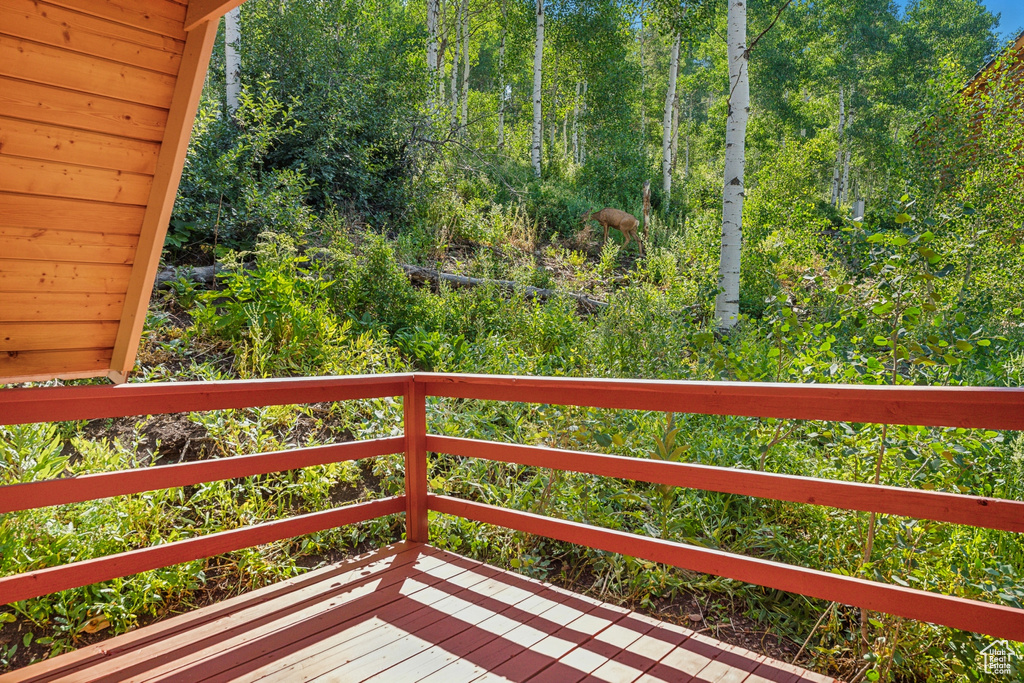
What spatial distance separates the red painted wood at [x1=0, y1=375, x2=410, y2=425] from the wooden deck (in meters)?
0.87

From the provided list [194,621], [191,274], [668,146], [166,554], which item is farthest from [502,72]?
[194,621]

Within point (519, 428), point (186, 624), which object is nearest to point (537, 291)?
point (519, 428)

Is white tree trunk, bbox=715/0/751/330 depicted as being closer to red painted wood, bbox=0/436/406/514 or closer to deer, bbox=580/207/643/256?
deer, bbox=580/207/643/256

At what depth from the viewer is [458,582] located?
2838 millimetres

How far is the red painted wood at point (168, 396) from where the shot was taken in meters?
2.09

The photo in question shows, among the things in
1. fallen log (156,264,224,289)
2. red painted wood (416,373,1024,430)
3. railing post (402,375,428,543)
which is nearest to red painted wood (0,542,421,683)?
railing post (402,375,428,543)

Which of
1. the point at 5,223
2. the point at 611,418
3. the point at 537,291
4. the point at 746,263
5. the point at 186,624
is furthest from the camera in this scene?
the point at 746,263

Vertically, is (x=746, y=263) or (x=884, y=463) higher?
(x=746, y=263)

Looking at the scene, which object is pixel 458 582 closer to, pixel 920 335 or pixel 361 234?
pixel 361 234

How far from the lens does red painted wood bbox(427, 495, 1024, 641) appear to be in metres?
1.66

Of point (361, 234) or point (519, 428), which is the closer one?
point (519, 428)

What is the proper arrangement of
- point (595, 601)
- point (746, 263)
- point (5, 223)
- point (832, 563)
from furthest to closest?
1. point (746, 263)
2. point (832, 563)
3. point (595, 601)
4. point (5, 223)

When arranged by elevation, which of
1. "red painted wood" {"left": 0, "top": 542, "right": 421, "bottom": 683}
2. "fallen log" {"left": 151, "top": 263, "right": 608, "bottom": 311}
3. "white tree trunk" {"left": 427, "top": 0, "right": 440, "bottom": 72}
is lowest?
"red painted wood" {"left": 0, "top": 542, "right": 421, "bottom": 683}

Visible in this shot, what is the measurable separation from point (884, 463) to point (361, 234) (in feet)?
17.2
